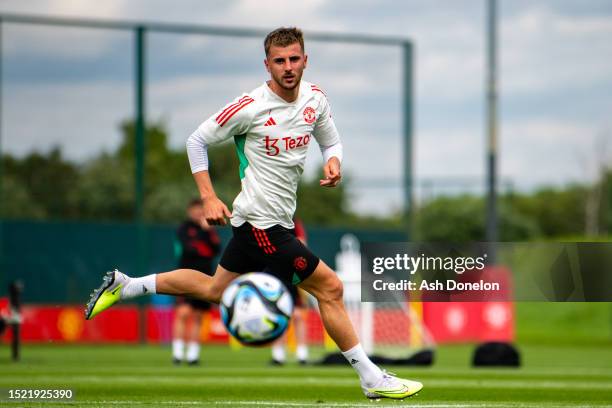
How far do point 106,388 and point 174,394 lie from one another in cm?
88

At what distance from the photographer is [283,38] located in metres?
7.73

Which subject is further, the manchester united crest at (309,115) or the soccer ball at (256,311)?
the manchester united crest at (309,115)

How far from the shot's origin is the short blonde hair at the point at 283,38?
25.3ft

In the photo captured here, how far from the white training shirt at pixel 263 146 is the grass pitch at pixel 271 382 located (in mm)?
1475

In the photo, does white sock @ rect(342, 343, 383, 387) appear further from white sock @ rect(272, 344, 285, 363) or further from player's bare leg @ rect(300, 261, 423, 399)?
white sock @ rect(272, 344, 285, 363)

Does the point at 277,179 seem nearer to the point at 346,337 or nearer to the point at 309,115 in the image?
the point at 309,115

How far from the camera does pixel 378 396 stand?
8.09 metres

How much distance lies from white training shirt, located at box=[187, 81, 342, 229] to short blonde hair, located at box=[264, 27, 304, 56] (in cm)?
34

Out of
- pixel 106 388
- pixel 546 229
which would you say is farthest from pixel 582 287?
pixel 546 229

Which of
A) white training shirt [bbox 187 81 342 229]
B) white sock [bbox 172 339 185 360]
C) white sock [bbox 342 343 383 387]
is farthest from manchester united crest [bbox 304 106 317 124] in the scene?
white sock [bbox 172 339 185 360]

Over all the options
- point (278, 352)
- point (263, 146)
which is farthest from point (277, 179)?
point (278, 352)

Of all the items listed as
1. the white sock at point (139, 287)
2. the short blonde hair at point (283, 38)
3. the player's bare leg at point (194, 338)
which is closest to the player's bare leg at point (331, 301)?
the white sock at point (139, 287)

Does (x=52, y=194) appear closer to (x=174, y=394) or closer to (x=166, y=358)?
(x=166, y=358)

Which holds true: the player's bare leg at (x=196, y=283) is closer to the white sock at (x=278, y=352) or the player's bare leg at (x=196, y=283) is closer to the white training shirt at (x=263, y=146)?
the white training shirt at (x=263, y=146)
